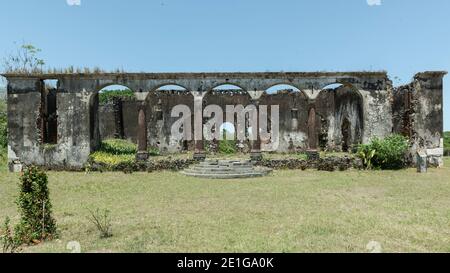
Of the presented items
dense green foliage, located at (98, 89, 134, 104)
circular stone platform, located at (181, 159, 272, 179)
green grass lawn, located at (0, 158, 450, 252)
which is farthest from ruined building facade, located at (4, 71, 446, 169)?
dense green foliage, located at (98, 89, 134, 104)

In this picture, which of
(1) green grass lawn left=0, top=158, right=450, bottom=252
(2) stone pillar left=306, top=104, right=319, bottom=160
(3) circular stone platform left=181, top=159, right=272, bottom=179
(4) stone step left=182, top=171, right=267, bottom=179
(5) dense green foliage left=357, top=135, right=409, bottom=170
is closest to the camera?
(1) green grass lawn left=0, top=158, right=450, bottom=252

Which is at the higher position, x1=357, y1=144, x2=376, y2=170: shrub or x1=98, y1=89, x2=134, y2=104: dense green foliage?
x1=98, y1=89, x2=134, y2=104: dense green foliage

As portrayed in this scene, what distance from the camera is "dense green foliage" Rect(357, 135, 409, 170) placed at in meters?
17.5

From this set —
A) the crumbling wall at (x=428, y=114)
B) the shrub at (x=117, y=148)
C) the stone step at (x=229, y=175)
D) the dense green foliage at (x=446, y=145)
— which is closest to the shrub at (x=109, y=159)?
the shrub at (x=117, y=148)

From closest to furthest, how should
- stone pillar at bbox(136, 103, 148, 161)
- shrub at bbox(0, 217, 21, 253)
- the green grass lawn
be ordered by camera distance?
shrub at bbox(0, 217, 21, 253) → the green grass lawn → stone pillar at bbox(136, 103, 148, 161)

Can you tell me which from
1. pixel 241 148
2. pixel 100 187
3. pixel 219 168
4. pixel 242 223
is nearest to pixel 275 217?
pixel 242 223

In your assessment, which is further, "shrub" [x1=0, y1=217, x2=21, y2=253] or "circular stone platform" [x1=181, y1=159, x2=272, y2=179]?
"circular stone platform" [x1=181, y1=159, x2=272, y2=179]

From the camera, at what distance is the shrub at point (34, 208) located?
6.34 m

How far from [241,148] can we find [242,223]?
2029 centimetres

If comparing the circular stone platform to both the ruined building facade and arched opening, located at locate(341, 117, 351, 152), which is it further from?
arched opening, located at locate(341, 117, 351, 152)

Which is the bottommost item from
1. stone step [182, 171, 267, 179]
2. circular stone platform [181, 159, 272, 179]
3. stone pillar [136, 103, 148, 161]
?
stone step [182, 171, 267, 179]

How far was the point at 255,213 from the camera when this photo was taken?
823 centimetres

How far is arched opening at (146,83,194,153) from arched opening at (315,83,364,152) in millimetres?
8966

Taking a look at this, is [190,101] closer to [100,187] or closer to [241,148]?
[241,148]
